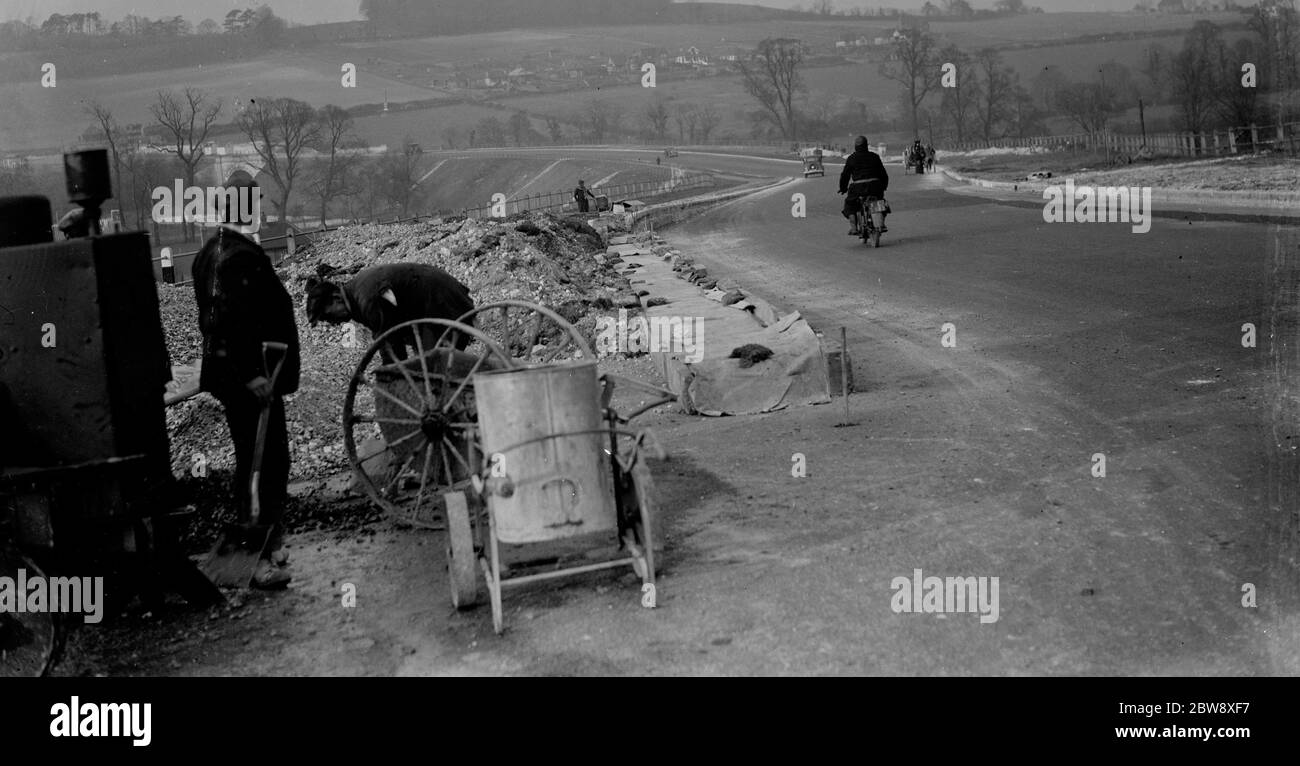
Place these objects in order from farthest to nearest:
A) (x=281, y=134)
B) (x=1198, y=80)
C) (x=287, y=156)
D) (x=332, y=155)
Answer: (x=281, y=134) → (x=332, y=155) → (x=287, y=156) → (x=1198, y=80)

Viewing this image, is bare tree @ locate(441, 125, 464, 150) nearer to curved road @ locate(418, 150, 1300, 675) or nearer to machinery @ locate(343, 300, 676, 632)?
curved road @ locate(418, 150, 1300, 675)

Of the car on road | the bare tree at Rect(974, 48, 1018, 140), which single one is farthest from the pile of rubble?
the bare tree at Rect(974, 48, 1018, 140)

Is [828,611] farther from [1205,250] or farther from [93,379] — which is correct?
[1205,250]

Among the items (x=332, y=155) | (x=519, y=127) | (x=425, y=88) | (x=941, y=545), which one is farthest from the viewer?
(x=425, y=88)

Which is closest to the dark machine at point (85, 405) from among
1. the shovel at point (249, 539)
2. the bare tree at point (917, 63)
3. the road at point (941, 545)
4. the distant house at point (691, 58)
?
the road at point (941, 545)

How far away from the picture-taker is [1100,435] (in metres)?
8.34

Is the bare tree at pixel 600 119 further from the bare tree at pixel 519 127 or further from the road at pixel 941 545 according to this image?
the road at pixel 941 545

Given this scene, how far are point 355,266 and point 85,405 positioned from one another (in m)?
20.3

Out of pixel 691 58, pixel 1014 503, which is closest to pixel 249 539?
pixel 1014 503

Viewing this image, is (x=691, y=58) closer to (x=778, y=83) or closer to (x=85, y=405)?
(x=778, y=83)

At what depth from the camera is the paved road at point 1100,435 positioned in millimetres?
5348

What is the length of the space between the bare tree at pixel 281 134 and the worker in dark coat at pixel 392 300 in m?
67.8
